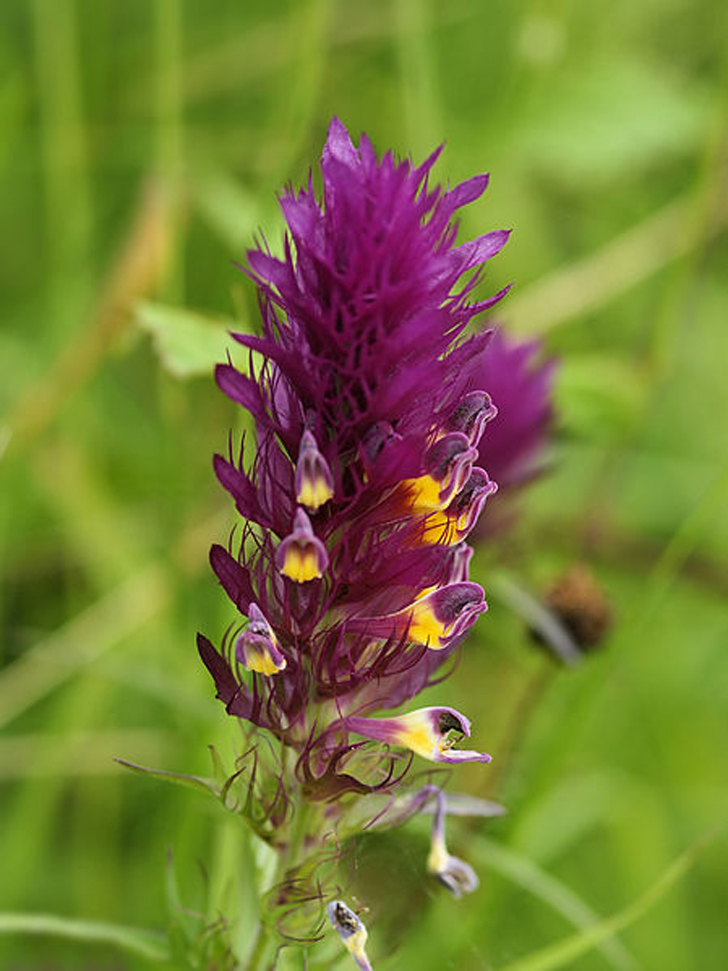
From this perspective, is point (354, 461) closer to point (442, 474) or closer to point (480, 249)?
point (442, 474)

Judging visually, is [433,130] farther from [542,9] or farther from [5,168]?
[5,168]

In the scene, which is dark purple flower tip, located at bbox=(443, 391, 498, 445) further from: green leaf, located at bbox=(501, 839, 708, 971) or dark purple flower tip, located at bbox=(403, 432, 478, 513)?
green leaf, located at bbox=(501, 839, 708, 971)

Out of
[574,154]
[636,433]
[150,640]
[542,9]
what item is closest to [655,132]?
[574,154]

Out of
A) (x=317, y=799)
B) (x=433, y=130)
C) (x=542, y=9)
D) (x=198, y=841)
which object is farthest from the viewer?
(x=542, y=9)

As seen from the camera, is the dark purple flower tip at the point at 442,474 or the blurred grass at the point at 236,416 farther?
the blurred grass at the point at 236,416

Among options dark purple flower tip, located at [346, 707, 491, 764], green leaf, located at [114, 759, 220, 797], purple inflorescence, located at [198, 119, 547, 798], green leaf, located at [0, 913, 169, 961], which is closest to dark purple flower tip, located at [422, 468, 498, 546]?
purple inflorescence, located at [198, 119, 547, 798]

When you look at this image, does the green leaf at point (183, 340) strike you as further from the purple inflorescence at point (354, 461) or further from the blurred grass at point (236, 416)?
the purple inflorescence at point (354, 461)

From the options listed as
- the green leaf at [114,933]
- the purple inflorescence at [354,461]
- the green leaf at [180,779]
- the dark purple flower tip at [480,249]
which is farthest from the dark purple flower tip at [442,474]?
the green leaf at [114,933]
